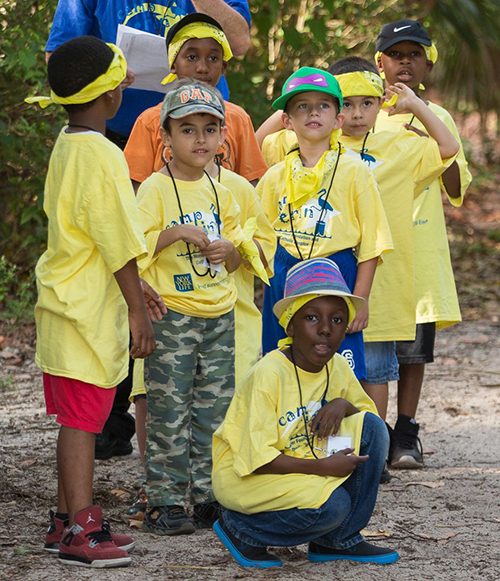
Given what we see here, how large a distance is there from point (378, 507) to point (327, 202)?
129cm

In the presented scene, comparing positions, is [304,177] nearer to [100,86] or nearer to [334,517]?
[100,86]

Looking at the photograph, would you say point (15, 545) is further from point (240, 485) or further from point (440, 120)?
point (440, 120)

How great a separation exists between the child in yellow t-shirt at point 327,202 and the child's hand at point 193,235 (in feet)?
2.09

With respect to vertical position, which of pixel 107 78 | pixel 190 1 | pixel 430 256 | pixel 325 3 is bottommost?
pixel 430 256

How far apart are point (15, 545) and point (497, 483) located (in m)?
2.20

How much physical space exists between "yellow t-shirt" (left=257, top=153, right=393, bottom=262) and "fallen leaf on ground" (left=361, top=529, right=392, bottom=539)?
1134 mm

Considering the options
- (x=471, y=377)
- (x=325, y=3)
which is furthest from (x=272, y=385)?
(x=325, y=3)

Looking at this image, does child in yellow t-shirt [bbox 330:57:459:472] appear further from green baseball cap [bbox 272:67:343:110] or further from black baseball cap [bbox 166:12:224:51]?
black baseball cap [bbox 166:12:224:51]

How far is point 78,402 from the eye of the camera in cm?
351

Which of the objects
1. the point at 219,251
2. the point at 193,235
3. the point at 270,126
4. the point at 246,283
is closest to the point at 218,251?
the point at 219,251

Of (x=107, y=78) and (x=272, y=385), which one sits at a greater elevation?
(x=107, y=78)

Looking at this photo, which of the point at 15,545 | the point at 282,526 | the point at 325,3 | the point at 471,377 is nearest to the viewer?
the point at 282,526

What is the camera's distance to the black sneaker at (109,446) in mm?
5070

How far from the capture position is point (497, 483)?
4723 mm
